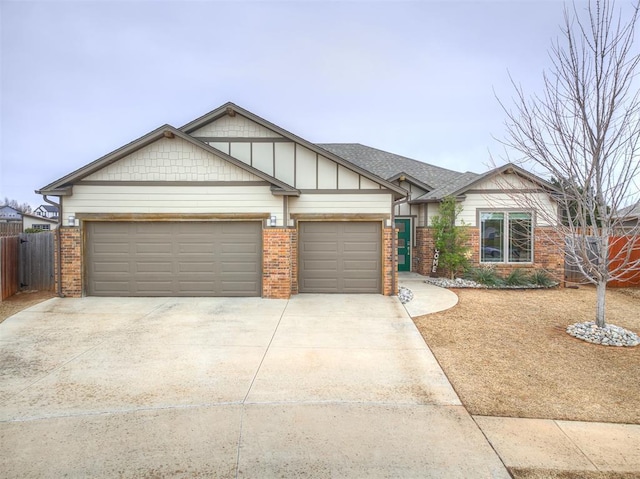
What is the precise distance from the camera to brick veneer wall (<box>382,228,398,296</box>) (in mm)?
10383

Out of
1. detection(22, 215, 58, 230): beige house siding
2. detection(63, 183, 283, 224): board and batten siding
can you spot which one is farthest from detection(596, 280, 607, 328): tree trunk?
detection(22, 215, 58, 230): beige house siding

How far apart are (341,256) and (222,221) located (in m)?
3.51

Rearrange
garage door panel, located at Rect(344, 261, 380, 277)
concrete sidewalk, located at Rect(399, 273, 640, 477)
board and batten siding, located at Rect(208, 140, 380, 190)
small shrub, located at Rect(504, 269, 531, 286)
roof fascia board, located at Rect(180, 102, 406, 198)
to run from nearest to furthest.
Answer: concrete sidewalk, located at Rect(399, 273, 640, 477), roof fascia board, located at Rect(180, 102, 406, 198), board and batten siding, located at Rect(208, 140, 380, 190), garage door panel, located at Rect(344, 261, 380, 277), small shrub, located at Rect(504, 269, 531, 286)

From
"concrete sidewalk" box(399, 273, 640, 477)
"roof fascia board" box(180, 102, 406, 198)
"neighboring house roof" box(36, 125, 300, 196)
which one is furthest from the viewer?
"roof fascia board" box(180, 102, 406, 198)

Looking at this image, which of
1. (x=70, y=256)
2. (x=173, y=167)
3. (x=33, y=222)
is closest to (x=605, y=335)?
(x=173, y=167)

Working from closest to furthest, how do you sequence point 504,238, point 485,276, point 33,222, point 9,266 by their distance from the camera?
point 9,266, point 485,276, point 504,238, point 33,222

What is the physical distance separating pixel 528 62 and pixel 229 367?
10310 millimetres

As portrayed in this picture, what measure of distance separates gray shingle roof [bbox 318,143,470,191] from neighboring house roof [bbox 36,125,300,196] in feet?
22.1

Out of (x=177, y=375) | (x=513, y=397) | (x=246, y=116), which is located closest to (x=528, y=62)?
(x=246, y=116)

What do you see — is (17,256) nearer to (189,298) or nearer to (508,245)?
(189,298)

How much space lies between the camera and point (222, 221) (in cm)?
1009

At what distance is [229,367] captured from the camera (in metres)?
5.33

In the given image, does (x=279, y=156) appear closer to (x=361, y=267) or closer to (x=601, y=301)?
(x=361, y=267)

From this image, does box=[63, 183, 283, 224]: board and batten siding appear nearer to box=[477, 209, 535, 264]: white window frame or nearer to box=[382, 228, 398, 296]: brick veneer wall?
box=[382, 228, 398, 296]: brick veneer wall
